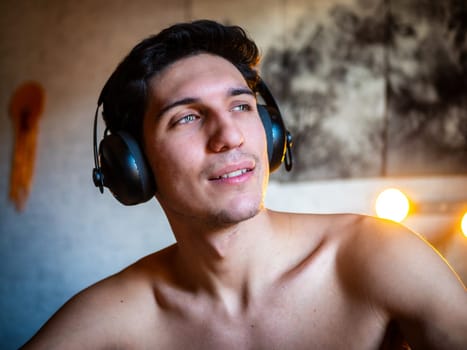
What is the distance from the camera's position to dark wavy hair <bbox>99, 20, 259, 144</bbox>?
4.79 feet

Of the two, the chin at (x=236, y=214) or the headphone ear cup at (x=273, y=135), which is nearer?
the chin at (x=236, y=214)

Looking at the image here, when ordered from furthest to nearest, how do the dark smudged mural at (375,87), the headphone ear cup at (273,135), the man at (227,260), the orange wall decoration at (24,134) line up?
1. the orange wall decoration at (24,134)
2. the dark smudged mural at (375,87)
3. the headphone ear cup at (273,135)
4. the man at (227,260)

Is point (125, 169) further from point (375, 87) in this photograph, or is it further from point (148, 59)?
point (375, 87)

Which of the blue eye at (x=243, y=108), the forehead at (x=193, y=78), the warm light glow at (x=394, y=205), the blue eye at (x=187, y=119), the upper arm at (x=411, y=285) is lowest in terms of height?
the warm light glow at (x=394, y=205)

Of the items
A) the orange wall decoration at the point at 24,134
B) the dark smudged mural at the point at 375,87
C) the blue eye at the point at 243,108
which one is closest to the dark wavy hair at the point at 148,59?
the blue eye at the point at 243,108

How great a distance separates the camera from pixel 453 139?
2.94m

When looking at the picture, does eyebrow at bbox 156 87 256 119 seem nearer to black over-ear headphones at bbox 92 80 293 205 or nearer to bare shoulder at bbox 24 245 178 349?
black over-ear headphones at bbox 92 80 293 205

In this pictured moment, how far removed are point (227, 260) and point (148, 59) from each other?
68 cm

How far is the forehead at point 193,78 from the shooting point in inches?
53.7

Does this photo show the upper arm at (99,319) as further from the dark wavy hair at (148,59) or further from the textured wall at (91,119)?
the textured wall at (91,119)

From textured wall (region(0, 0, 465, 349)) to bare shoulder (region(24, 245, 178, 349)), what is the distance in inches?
70.1

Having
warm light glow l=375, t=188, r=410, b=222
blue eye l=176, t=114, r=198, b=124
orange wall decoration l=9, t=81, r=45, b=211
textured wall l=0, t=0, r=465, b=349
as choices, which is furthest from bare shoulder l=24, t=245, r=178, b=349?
orange wall decoration l=9, t=81, r=45, b=211

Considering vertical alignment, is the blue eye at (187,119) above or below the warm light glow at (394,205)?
above

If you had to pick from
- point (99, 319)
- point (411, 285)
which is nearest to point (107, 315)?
point (99, 319)
